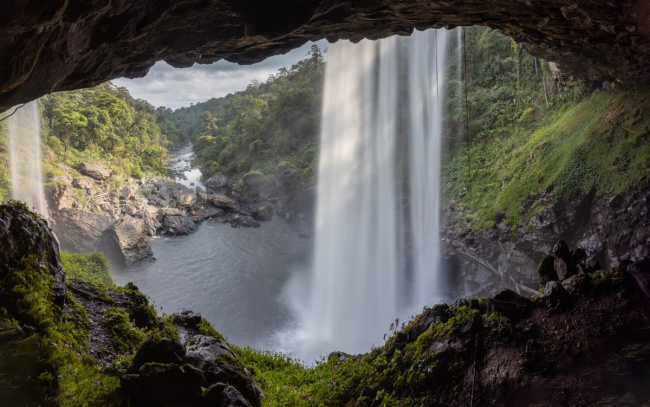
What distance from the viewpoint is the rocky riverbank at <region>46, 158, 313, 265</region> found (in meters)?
24.4

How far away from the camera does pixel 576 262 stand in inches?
337

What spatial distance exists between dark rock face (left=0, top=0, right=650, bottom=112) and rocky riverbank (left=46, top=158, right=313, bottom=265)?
1777 cm

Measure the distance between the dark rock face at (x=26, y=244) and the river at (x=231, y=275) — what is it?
8.41 meters

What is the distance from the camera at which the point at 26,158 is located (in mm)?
24734

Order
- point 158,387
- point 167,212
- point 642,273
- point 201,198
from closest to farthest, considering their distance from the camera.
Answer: point 158,387 → point 642,273 → point 167,212 → point 201,198

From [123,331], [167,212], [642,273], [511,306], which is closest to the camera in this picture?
[642,273]

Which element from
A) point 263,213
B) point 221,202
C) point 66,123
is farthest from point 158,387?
point 66,123

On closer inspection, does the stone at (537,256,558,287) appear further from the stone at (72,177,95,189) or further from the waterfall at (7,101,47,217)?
the stone at (72,177,95,189)

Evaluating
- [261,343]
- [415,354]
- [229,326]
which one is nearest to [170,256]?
[229,326]

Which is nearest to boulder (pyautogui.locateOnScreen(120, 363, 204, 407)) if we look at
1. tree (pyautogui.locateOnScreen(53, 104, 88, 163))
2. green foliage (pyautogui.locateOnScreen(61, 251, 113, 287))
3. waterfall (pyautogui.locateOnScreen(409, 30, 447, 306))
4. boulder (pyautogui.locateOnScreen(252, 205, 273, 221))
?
green foliage (pyautogui.locateOnScreen(61, 251, 113, 287))

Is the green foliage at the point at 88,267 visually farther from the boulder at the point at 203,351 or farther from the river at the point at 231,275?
the boulder at the point at 203,351

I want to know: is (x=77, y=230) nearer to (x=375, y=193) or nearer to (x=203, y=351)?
(x=375, y=193)

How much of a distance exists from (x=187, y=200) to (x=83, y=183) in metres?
8.38

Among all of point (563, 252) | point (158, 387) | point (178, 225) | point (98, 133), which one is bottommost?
point (158, 387)
